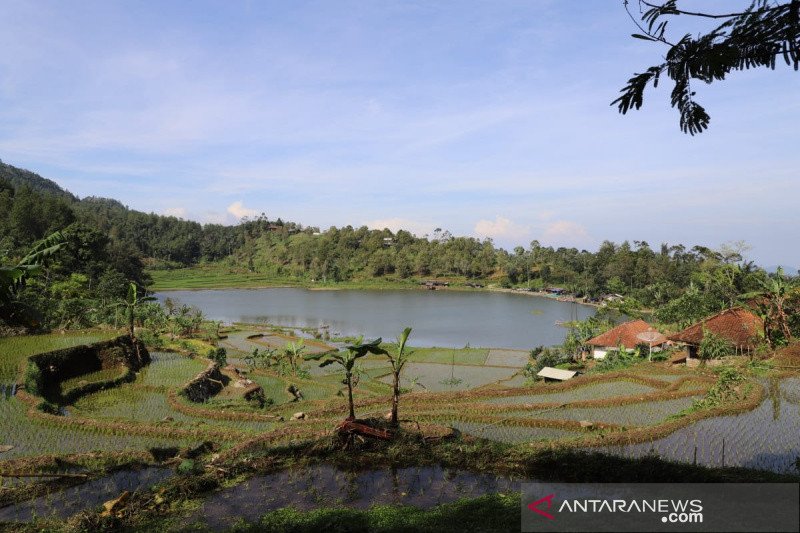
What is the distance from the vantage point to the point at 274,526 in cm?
609

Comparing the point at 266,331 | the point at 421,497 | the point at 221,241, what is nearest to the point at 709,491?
the point at 421,497

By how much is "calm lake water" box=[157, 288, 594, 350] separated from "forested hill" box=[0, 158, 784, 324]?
28.8 feet

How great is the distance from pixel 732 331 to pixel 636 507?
1756cm

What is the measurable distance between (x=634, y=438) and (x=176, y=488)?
8408 mm

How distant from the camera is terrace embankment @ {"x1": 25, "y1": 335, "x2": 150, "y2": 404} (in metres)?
15.4

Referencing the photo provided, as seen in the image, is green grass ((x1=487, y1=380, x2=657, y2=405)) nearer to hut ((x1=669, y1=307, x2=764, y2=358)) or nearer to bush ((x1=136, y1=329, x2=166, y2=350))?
hut ((x1=669, y1=307, x2=764, y2=358))

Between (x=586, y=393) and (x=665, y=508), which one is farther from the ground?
(x=665, y=508)

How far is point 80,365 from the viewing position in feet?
60.7

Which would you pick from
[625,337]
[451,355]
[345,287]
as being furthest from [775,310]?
[345,287]

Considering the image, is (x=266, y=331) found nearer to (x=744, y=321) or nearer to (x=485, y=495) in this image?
(x=744, y=321)

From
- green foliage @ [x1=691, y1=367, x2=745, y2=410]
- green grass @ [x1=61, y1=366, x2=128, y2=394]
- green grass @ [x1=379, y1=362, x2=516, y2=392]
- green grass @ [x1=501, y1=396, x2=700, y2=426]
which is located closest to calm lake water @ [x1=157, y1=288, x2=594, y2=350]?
green grass @ [x1=379, y1=362, x2=516, y2=392]

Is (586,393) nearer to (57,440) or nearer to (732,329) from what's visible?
(732,329)

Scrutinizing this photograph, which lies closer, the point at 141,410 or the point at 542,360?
the point at 141,410

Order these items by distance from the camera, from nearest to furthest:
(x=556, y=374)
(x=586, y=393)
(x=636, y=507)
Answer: (x=636, y=507) < (x=586, y=393) < (x=556, y=374)
